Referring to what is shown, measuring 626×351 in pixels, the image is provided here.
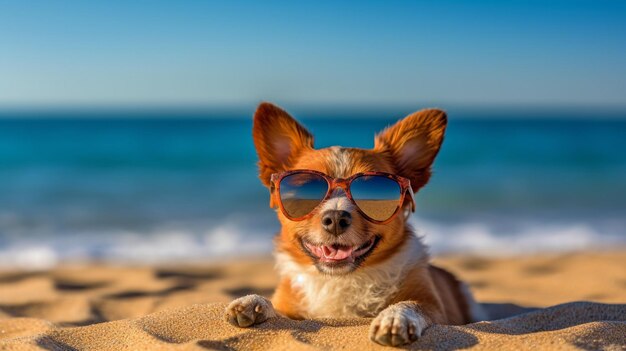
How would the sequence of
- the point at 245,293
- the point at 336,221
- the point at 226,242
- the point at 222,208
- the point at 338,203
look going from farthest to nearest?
the point at 222,208 < the point at 226,242 < the point at 245,293 < the point at 338,203 < the point at 336,221

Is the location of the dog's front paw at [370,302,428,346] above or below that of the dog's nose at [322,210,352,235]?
below

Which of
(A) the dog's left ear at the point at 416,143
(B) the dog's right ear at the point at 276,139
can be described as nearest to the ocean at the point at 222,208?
(A) the dog's left ear at the point at 416,143

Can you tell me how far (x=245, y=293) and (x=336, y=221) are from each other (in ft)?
8.61

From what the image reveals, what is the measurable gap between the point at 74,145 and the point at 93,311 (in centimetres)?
2813

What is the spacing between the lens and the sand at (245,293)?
10.7 ft

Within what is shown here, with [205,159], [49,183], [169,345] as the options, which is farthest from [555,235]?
[205,159]

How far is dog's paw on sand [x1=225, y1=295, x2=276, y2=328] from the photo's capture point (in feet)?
11.5

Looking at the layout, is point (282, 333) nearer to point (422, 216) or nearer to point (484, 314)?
point (484, 314)

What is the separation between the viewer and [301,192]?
12.7 ft

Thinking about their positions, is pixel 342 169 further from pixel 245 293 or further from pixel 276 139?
pixel 245 293

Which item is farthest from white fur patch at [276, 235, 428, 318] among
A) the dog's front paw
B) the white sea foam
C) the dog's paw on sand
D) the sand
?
the white sea foam

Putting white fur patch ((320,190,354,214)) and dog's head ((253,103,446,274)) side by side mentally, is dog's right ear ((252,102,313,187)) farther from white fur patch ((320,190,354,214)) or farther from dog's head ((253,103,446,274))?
white fur patch ((320,190,354,214))

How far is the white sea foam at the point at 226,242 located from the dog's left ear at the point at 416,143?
3697 millimetres

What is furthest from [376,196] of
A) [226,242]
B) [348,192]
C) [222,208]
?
[222,208]
